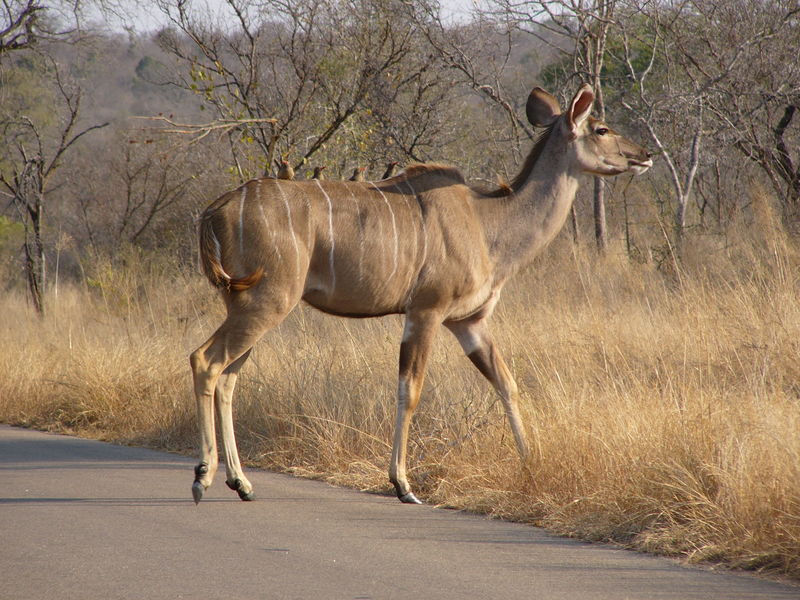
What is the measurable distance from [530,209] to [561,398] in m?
1.28

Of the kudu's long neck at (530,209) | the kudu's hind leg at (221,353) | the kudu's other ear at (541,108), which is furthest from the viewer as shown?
the kudu's other ear at (541,108)

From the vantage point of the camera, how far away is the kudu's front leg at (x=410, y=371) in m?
6.32

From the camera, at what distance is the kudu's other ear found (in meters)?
7.27

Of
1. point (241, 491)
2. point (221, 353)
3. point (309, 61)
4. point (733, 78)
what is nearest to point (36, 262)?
point (309, 61)

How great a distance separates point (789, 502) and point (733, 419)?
116 cm

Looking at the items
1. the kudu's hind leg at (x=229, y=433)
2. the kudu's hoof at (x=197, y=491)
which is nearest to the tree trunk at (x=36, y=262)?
the kudu's hind leg at (x=229, y=433)

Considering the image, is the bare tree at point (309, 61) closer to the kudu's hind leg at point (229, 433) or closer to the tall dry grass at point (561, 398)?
the tall dry grass at point (561, 398)

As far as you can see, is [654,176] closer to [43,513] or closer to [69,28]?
[69,28]

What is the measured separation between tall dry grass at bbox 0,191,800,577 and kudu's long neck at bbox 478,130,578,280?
96cm

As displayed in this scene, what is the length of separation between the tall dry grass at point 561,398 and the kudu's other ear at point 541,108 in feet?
5.93

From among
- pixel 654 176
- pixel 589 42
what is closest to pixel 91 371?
pixel 589 42

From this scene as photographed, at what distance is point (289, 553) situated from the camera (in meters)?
4.93

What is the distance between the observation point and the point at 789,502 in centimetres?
471

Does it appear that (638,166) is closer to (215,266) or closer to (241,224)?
(241,224)
